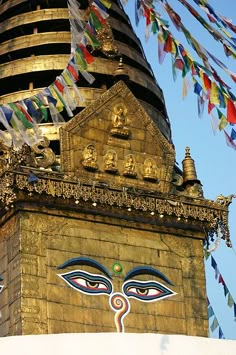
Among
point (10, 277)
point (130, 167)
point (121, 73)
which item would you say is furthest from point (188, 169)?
point (10, 277)

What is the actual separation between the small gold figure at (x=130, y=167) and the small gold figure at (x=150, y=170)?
1.09 ft

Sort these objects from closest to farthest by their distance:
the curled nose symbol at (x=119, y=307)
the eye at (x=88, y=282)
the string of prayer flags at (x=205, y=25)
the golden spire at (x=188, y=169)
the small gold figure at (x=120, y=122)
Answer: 1. the string of prayer flags at (x=205, y=25)
2. the eye at (x=88, y=282)
3. the curled nose symbol at (x=119, y=307)
4. the small gold figure at (x=120, y=122)
5. the golden spire at (x=188, y=169)

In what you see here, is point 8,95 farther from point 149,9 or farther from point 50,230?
point 149,9

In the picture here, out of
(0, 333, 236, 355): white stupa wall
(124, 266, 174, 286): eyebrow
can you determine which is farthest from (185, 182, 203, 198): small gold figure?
(0, 333, 236, 355): white stupa wall

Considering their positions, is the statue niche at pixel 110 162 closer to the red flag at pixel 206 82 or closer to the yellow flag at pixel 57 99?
the yellow flag at pixel 57 99

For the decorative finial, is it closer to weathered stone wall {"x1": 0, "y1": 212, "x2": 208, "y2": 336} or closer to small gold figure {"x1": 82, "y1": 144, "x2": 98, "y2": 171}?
small gold figure {"x1": 82, "y1": 144, "x2": 98, "y2": 171}

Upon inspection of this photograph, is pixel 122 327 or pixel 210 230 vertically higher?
pixel 210 230

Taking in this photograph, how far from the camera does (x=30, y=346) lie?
19.9 meters

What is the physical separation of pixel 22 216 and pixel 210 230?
15.8 ft

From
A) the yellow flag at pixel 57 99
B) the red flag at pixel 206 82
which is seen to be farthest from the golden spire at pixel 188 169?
the red flag at pixel 206 82

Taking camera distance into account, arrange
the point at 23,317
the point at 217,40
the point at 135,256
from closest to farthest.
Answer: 1. the point at 217,40
2. the point at 23,317
3. the point at 135,256

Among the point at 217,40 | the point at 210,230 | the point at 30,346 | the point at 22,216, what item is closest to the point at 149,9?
the point at 217,40

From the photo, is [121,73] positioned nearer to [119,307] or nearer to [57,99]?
[119,307]

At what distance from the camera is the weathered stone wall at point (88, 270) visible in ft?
83.7
